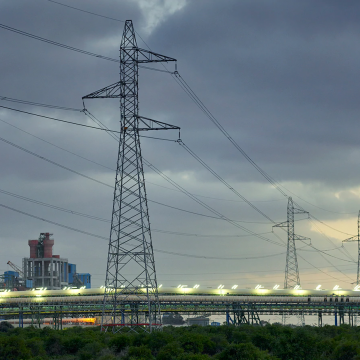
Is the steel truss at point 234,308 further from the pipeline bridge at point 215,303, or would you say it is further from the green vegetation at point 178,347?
the green vegetation at point 178,347

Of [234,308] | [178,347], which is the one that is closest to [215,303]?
[234,308]

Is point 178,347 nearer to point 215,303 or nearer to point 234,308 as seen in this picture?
point 234,308

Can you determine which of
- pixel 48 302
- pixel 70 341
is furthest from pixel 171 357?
pixel 48 302

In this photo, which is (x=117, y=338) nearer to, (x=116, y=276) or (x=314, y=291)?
(x=116, y=276)

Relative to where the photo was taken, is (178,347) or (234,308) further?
(234,308)

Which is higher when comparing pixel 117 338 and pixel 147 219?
pixel 147 219

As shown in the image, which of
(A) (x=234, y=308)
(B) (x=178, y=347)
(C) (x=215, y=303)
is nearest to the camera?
(B) (x=178, y=347)

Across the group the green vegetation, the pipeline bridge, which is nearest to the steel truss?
the pipeline bridge

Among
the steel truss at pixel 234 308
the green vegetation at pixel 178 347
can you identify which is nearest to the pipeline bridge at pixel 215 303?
the steel truss at pixel 234 308

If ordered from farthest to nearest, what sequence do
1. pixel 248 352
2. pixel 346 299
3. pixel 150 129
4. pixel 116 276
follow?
pixel 346 299 → pixel 150 129 → pixel 116 276 → pixel 248 352
